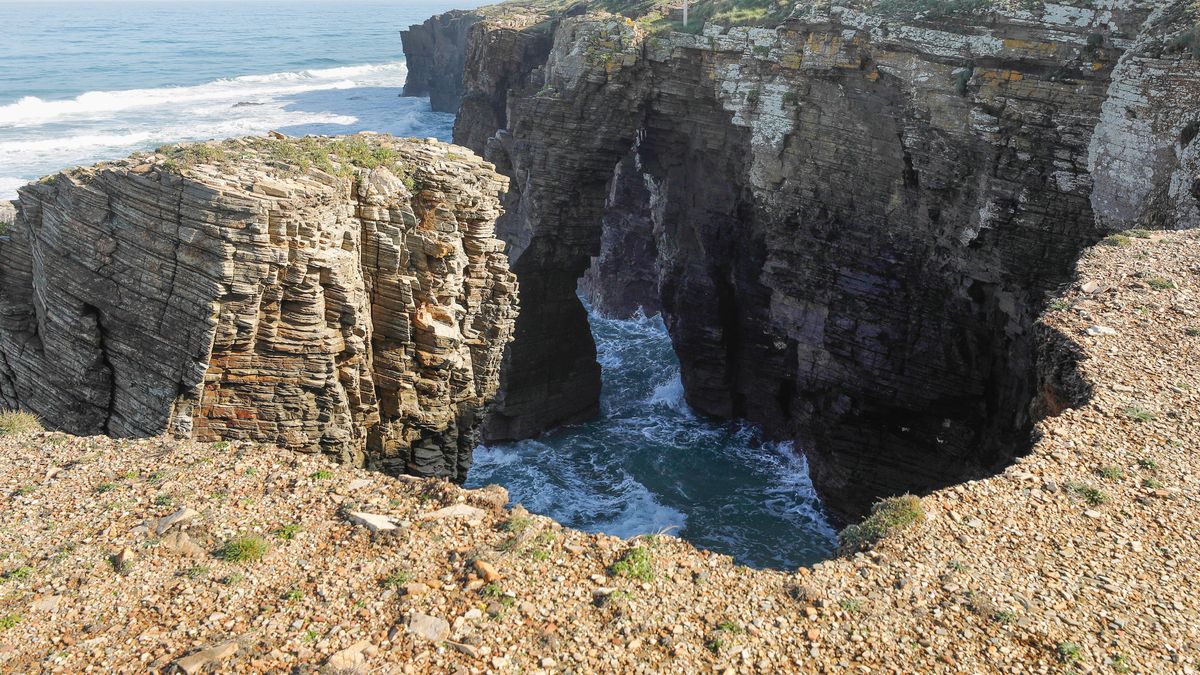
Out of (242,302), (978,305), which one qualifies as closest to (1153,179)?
(978,305)

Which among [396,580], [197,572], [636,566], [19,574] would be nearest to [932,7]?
[636,566]

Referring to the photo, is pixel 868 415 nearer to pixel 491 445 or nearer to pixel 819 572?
pixel 491 445

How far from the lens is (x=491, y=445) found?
34.6 m

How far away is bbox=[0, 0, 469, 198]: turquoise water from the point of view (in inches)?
2650

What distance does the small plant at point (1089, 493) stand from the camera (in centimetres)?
1259

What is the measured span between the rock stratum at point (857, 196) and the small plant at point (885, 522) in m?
5.90

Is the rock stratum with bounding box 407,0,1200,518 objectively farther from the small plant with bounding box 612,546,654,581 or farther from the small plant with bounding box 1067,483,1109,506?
the small plant with bounding box 612,546,654,581

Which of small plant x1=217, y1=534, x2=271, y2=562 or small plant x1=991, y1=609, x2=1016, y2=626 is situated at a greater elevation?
small plant x1=991, y1=609, x2=1016, y2=626

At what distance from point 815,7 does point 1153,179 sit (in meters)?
10.9

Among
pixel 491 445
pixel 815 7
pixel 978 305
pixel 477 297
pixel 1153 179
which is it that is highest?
pixel 815 7

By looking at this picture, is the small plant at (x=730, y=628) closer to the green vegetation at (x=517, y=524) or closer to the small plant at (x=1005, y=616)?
the small plant at (x=1005, y=616)

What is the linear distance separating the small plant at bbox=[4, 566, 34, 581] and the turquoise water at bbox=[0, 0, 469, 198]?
48989mm

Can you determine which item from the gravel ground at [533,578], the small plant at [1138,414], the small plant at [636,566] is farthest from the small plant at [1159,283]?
the small plant at [636,566]

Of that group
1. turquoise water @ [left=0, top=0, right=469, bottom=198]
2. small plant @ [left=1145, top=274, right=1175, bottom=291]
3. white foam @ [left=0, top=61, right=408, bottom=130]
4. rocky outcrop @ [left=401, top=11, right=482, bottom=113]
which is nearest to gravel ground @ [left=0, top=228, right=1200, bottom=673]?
small plant @ [left=1145, top=274, right=1175, bottom=291]
